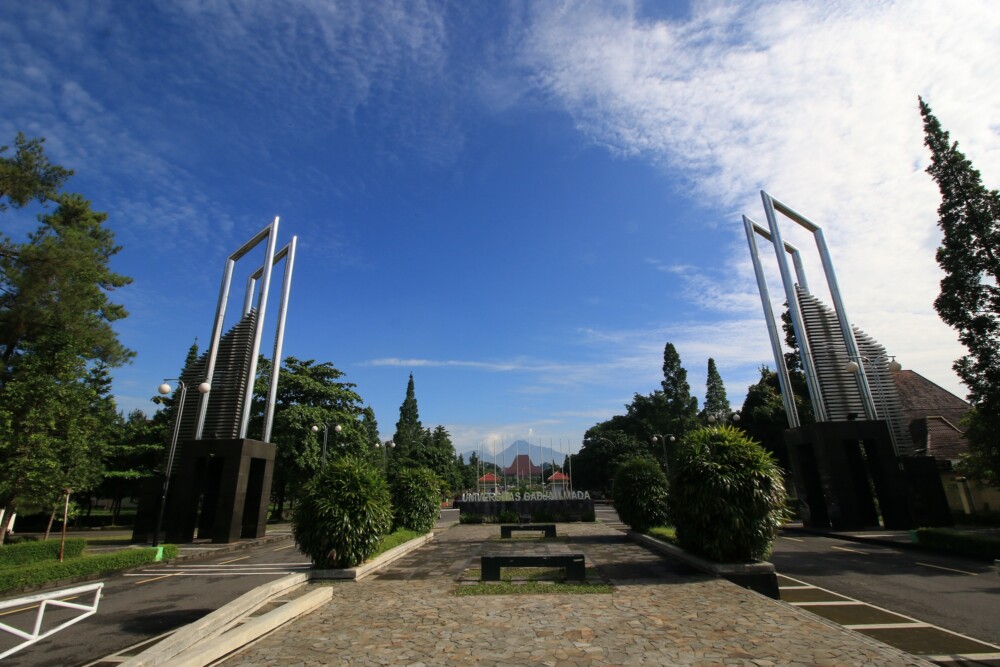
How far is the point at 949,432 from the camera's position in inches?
1007

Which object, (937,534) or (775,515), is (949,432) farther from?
(775,515)

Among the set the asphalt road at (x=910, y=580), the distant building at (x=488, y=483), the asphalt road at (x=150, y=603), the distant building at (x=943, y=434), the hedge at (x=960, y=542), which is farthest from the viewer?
the distant building at (x=488, y=483)

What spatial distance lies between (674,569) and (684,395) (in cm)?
4278

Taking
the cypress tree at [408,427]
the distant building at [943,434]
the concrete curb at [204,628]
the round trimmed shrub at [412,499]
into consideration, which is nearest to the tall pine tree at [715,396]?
the distant building at [943,434]

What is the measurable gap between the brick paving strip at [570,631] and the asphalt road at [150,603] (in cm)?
240

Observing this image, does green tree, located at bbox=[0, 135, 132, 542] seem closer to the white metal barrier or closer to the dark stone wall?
the white metal barrier

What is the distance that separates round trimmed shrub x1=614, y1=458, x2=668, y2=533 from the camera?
59.3 ft

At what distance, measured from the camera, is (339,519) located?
438 inches

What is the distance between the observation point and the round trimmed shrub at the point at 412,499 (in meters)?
19.2

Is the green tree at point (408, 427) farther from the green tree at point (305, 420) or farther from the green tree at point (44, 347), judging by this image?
the green tree at point (44, 347)

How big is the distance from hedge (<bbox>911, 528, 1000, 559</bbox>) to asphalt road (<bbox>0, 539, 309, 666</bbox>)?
59.2 ft

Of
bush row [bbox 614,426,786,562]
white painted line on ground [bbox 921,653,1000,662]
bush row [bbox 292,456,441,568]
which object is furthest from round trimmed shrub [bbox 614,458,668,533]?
white painted line on ground [bbox 921,653,1000,662]

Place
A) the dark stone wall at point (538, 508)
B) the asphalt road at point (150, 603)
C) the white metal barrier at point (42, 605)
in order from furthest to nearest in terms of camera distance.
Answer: the dark stone wall at point (538, 508), the asphalt road at point (150, 603), the white metal barrier at point (42, 605)

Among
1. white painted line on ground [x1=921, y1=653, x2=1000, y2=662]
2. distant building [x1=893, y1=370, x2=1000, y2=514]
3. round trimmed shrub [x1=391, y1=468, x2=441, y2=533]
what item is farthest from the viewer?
distant building [x1=893, y1=370, x2=1000, y2=514]
